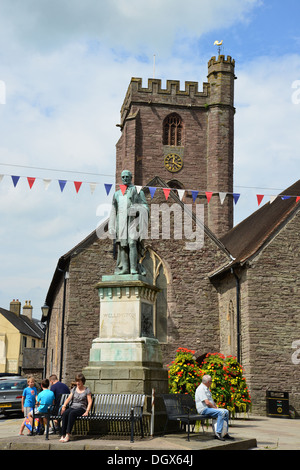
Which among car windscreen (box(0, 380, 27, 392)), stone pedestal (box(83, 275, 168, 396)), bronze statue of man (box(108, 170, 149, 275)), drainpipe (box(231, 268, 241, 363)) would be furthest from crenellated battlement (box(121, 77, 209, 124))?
stone pedestal (box(83, 275, 168, 396))

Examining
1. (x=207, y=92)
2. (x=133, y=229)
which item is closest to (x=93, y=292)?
(x=133, y=229)

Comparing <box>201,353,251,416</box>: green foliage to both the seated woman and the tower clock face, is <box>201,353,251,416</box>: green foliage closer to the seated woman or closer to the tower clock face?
the seated woman

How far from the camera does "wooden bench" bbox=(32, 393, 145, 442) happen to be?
962 cm

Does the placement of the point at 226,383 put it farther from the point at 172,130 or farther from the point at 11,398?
the point at 172,130

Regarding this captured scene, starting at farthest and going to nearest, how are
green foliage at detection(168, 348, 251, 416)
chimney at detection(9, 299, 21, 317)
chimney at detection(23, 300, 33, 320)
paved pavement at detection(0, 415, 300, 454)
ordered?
chimney at detection(23, 300, 33, 320), chimney at detection(9, 299, 21, 317), green foliage at detection(168, 348, 251, 416), paved pavement at detection(0, 415, 300, 454)

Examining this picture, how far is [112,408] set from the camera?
10.1 m

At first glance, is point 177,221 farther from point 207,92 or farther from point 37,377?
point 207,92

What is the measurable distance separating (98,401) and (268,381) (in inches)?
477

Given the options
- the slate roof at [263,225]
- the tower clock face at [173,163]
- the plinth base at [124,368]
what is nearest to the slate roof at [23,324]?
the tower clock face at [173,163]

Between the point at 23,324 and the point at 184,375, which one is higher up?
the point at 23,324

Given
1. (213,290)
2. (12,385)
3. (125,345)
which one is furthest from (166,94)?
(125,345)

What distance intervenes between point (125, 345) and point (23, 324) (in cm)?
5298

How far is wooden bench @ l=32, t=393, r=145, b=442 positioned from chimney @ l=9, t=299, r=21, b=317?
55.8 meters
